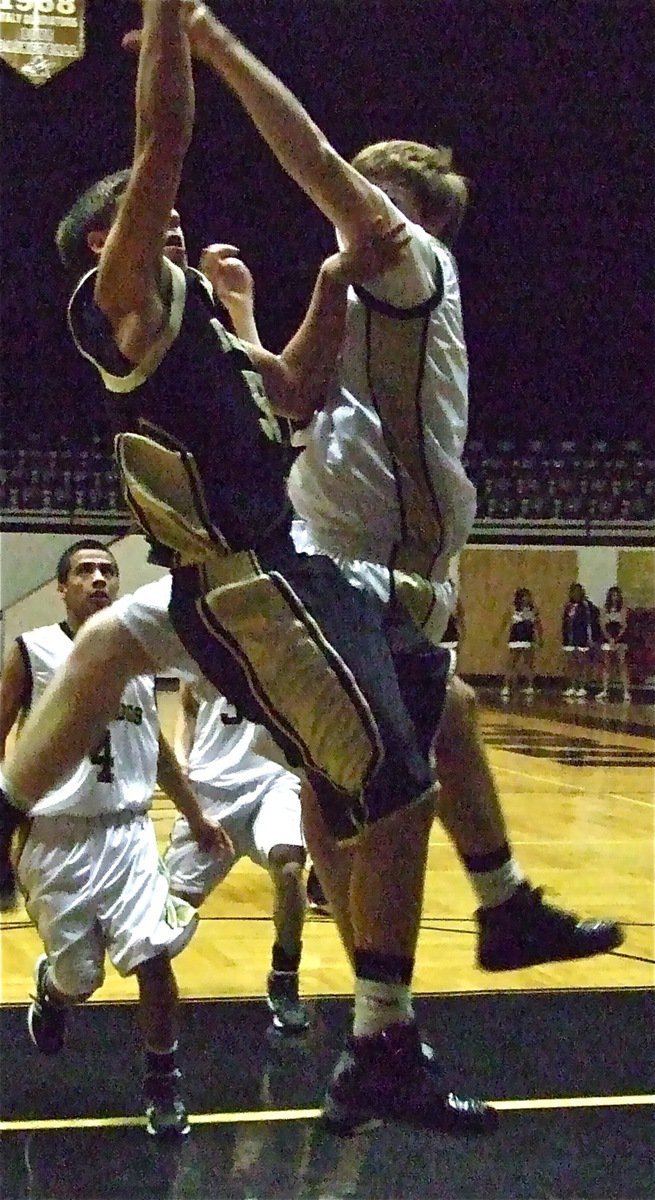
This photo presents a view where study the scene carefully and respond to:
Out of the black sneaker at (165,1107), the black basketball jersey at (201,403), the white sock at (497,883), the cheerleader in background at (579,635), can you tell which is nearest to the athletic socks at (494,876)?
the white sock at (497,883)

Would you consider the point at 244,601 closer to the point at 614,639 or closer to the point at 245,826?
the point at 245,826

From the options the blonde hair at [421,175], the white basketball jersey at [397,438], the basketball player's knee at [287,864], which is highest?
the blonde hair at [421,175]

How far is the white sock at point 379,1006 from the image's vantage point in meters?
2.35

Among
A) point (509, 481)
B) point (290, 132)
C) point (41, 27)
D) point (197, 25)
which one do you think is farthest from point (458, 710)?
point (509, 481)

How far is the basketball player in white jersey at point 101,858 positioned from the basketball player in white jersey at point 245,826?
35cm

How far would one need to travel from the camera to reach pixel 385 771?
2266mm

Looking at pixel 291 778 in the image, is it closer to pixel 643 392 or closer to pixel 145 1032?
pixel 145 1032

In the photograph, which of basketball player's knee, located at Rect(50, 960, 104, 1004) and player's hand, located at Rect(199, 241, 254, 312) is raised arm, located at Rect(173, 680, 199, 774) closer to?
basketball player's knee, located at Rect(50, 960, 104, 1004)

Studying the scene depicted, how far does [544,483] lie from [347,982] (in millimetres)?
13896

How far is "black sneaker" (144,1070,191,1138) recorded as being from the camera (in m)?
3.23

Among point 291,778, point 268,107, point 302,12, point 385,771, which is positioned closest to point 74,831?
point 291,778

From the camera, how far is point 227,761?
462 cm

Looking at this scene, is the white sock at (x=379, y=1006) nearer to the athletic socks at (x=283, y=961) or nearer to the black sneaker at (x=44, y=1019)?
the black sneaker at (x=44, y=1019)

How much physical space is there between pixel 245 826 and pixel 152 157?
2.81 meters
